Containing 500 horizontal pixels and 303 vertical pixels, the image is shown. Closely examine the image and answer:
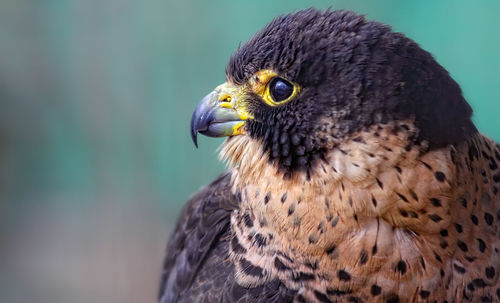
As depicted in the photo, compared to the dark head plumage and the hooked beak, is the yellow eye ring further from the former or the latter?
the hooked beak

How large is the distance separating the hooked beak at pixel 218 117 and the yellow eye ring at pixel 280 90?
0.14 metres

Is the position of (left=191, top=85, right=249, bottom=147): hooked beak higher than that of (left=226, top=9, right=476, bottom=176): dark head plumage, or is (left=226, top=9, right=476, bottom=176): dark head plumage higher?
(left=226, top=9, right=476, bottom=176): dark head plumage

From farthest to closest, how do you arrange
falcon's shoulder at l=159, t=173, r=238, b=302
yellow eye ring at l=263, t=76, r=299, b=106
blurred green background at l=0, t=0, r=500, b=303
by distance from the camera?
blurred green background at l=0, t=0, r=500, b=303, falcon's shoulder at l=159, t=173, r=238, b=302, yellow eye ring at l=263, t=76, r=299, b=106

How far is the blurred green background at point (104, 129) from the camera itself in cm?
527

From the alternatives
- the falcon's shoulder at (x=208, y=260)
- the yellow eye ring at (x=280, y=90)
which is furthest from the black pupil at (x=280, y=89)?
the falcon's shoulder at (x=208, y=260)

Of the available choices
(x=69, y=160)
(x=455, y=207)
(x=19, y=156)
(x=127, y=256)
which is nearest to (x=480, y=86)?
(x=455, y=207)

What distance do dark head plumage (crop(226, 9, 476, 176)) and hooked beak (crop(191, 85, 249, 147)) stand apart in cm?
14

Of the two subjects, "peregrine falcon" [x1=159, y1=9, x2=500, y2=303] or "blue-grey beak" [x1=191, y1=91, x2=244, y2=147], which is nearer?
"peregrine falcon" [x1=159, y1=9, x2=500, y2=303]

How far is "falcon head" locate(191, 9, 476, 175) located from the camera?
1.93 m

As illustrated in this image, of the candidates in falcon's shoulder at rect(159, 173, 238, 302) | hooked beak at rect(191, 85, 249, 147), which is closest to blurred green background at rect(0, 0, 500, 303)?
falcon's shoulder at rect(159, 173, 238, 302)

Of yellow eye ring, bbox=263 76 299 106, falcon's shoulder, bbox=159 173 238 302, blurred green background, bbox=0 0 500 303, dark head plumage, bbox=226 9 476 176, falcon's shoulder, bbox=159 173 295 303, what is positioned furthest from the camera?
blurred green background, bbox=0 0 500 303

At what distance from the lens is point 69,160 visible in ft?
19.9

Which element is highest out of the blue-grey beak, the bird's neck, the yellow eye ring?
the yellow eye ring

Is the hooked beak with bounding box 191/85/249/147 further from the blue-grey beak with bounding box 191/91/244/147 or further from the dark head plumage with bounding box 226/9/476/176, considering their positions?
the dark head plumage with bounding box 226/9/476/176
